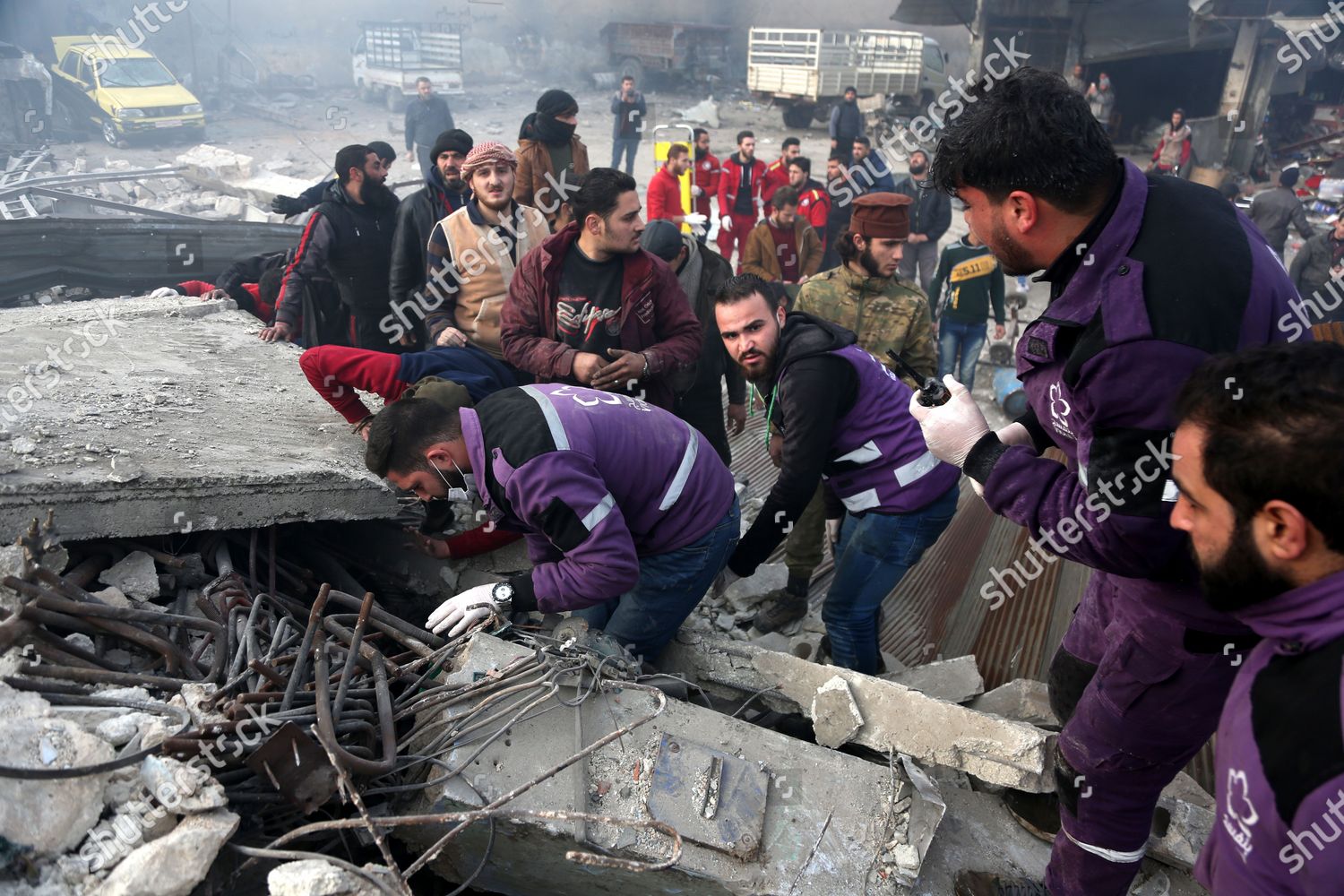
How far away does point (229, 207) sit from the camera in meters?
12.1

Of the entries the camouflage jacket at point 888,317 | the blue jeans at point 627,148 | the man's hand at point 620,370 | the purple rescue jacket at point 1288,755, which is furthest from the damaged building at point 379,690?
the blue jeans at point 627,148

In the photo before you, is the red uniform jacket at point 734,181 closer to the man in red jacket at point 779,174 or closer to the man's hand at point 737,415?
the man in red jacket at point 779,174

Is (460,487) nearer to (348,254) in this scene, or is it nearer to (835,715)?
(835,715)

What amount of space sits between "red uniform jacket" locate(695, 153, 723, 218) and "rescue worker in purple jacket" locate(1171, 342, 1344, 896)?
838 centimetres

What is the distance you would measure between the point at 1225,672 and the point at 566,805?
5.35 ft

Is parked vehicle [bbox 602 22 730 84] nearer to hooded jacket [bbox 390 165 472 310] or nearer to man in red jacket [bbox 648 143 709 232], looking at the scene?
man in red jacket [bbox 648 143 709 232]

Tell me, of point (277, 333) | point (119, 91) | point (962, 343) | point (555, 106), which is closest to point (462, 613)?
point (277, 333)

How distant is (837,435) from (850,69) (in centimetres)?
1784

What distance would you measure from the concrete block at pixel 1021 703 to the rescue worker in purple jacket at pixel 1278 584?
1.54 m

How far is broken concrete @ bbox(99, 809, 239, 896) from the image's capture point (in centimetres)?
172

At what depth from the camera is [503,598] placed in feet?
9.11

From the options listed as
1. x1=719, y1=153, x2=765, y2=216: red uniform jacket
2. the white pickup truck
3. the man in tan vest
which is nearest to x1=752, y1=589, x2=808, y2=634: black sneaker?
the man in tan vest

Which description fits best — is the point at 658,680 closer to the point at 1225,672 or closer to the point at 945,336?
the point at 1225,672

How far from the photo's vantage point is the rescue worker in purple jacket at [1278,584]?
1277 mm
